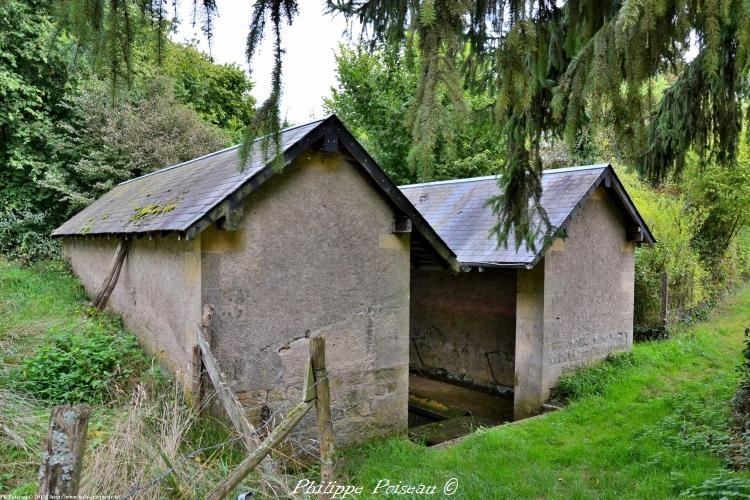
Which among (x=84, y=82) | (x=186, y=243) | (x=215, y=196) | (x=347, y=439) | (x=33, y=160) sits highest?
(x=84, y=82)

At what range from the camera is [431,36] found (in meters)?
2.76

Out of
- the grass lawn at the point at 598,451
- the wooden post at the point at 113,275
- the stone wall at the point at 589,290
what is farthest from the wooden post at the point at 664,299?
the wooden post at the point at 113,275

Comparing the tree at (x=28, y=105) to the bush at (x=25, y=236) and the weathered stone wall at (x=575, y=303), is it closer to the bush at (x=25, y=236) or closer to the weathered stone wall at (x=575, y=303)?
the bush at (x=25, y=236)

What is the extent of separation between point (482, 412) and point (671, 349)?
4997 millimetres

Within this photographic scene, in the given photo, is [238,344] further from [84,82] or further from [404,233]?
[84,82]

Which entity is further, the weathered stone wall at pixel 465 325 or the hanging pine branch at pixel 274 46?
the weathered stone wall at pixel 465 325

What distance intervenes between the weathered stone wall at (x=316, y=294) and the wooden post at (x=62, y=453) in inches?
133

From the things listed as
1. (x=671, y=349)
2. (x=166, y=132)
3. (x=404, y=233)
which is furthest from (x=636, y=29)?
(x=166, y=132)

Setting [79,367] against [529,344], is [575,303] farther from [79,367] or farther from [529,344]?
[79,367]

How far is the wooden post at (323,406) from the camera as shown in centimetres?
355

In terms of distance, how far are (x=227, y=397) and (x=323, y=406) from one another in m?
1.55

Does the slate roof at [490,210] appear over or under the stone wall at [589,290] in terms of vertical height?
over

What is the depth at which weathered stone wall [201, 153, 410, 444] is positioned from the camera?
5.77 meters

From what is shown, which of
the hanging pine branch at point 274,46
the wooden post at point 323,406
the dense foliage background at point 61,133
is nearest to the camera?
the hanging pine branch at point 274,46
